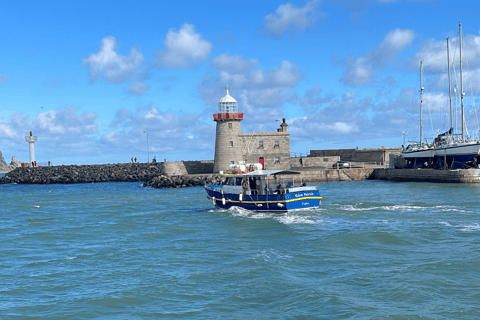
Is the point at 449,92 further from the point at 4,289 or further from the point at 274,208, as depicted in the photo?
the point at 4,289

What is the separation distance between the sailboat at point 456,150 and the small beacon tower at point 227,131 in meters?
20.8

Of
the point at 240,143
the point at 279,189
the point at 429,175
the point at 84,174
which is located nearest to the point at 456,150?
the point at 429,175

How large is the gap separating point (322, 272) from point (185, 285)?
13.5 feet

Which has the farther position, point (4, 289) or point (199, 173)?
point (199, 173)

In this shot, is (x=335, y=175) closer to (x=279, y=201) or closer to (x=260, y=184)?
(x=260, y=184)

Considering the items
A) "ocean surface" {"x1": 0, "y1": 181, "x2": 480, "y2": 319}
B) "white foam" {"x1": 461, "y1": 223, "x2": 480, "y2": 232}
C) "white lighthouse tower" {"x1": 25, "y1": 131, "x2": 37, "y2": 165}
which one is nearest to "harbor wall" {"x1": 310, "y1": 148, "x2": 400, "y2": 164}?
"ocean surface" {"x1": 0, "y1": 181, "x2": 480, "y2": 319}

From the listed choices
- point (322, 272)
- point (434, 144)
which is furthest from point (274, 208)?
point (434, 144)

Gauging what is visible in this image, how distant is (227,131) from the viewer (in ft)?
171

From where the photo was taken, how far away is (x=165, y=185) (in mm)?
52500

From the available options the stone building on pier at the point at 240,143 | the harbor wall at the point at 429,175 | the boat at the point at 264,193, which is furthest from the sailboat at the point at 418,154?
the boat at the point at 264,193

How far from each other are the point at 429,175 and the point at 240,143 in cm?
1980

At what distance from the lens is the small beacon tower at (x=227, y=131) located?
5203 centimetres

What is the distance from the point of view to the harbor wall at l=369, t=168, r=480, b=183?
139 ft

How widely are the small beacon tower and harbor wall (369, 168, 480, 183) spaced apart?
15852 millimetres
